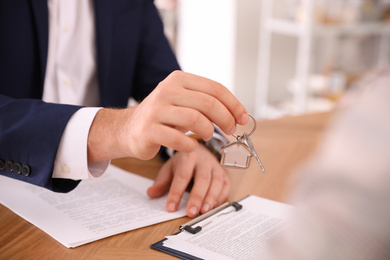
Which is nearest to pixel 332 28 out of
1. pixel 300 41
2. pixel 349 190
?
pixel 300 41

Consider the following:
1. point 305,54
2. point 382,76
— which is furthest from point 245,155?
point 305,54

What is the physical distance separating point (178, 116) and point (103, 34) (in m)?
0.70

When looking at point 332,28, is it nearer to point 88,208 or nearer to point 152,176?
point 152,176

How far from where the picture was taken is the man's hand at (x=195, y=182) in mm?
771

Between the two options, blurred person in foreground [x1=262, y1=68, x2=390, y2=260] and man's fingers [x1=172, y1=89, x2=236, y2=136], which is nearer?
blurred person in foreground [x1=262, y1=68, x2=390, y2=260]

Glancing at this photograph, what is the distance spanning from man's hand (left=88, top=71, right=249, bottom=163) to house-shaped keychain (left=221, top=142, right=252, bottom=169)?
0.03m

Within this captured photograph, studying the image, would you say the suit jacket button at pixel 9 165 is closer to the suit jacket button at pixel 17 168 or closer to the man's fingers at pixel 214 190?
the suit jacket button at pixel 17 168

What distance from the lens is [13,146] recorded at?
748 mm

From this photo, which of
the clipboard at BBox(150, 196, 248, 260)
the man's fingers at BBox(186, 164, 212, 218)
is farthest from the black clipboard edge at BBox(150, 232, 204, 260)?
the man's fingers at BBox(186, 164, 212, 218)

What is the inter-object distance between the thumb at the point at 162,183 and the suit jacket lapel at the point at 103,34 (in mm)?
459

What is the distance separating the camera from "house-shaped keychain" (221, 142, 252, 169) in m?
0.68

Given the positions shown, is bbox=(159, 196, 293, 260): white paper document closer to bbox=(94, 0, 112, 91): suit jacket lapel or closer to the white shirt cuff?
the white shirt cuff

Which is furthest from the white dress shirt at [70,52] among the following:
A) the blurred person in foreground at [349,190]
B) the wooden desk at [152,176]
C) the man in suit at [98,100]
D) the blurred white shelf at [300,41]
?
the blurred white shelf at [300,41]

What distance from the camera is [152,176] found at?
95 cm
